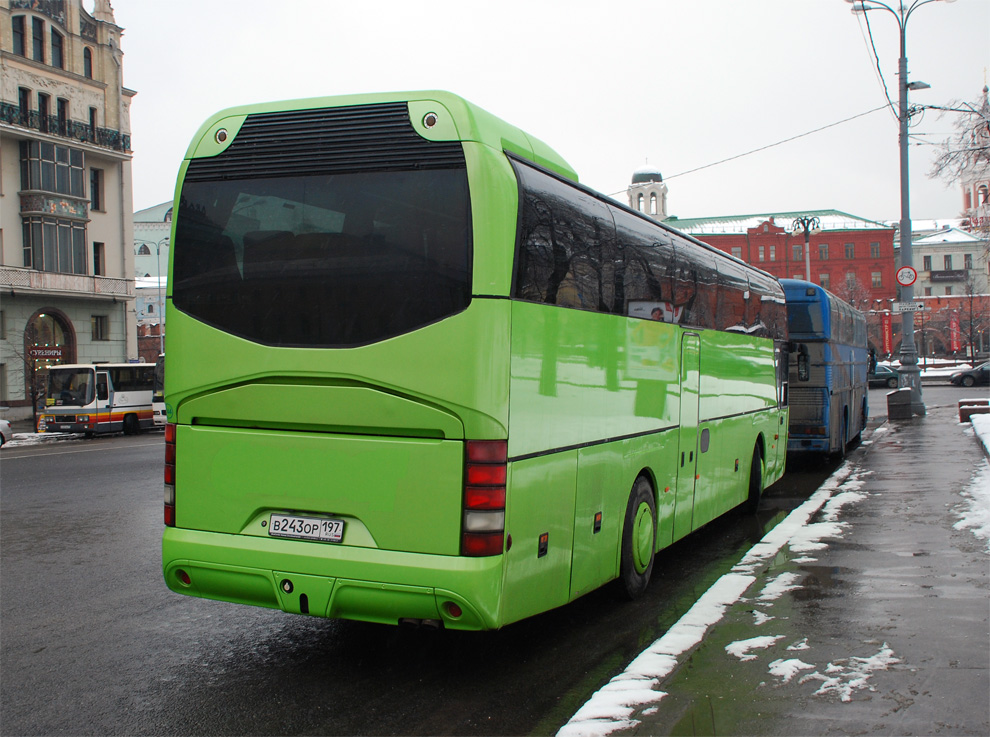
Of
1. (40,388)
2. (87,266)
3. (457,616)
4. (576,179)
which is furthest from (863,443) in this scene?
(87,266)

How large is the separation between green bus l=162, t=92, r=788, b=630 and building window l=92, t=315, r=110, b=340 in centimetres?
4320

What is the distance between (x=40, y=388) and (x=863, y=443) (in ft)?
93.3

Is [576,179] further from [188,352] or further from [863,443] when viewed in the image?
[863,443]

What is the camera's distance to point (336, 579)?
489 centimetres

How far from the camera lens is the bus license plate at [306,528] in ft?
16.3

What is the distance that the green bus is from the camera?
474cm

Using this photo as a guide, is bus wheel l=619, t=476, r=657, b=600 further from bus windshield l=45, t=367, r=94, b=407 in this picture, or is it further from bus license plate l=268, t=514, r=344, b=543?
bus windshield l=45, t=367, r=94, b=407

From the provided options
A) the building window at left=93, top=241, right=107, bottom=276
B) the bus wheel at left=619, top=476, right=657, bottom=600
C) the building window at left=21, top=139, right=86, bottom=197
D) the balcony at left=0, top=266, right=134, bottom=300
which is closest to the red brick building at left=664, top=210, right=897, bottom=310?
the building window at left=93, top=241, right=107, bottom=276

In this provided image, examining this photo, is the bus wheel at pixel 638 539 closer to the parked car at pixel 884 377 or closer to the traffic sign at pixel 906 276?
the traffic sign at pixel 906 276

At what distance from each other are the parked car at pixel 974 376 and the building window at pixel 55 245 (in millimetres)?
46693

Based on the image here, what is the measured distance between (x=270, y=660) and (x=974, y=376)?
53417 millimetres

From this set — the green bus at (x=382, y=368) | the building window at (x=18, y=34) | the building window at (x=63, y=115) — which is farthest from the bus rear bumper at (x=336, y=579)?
the building window at (x=63, y=115)

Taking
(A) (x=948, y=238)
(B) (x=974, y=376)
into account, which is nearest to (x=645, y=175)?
(A) (x=948, y=238)

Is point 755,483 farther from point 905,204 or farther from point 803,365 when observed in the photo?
point 905,204
